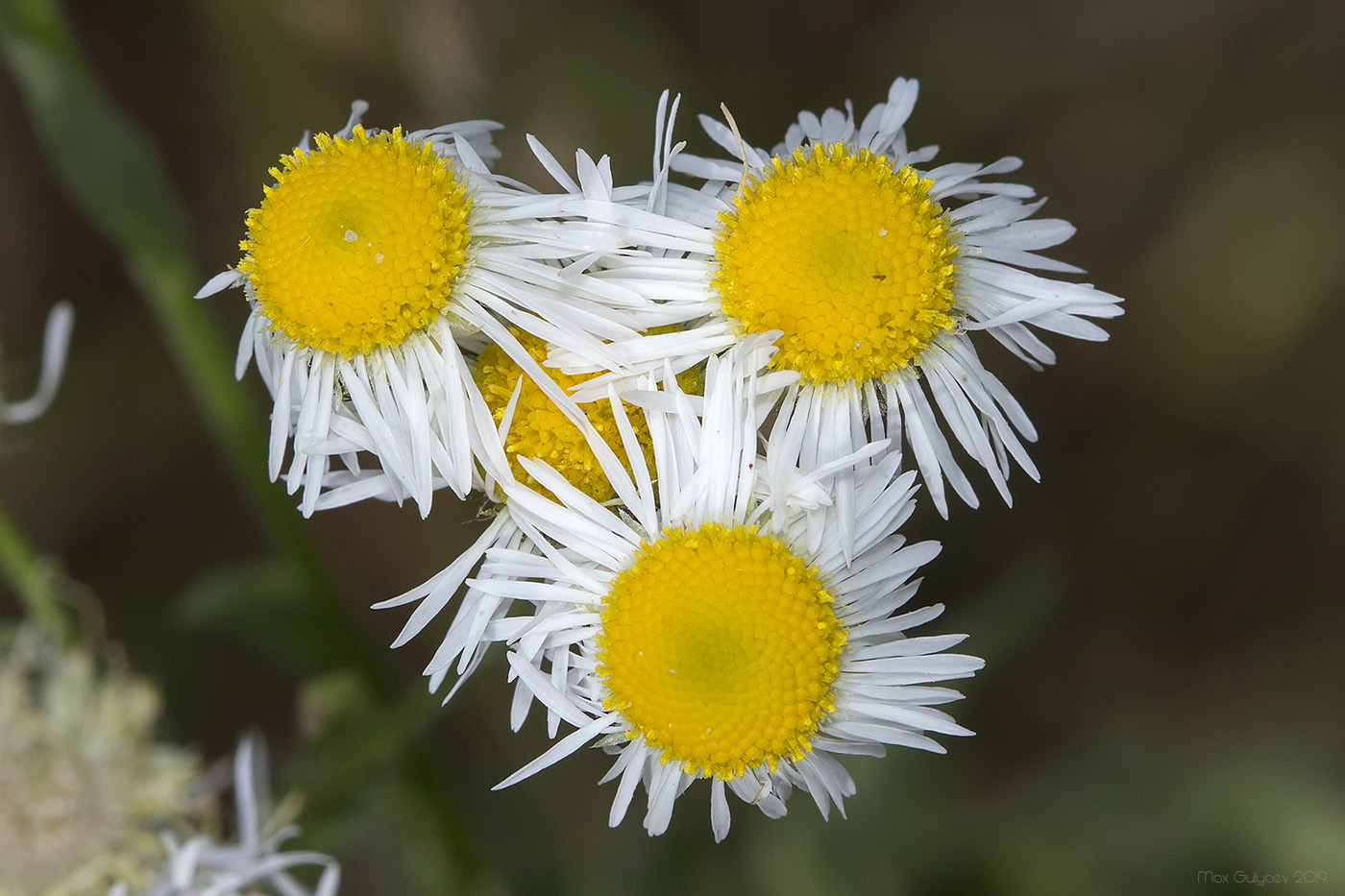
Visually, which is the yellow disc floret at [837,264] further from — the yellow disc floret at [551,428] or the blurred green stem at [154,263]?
the blurred green stem at [154,263]

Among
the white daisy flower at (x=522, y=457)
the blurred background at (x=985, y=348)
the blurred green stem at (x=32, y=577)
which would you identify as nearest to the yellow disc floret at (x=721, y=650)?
the white daisy flower at (x=522, y=457)

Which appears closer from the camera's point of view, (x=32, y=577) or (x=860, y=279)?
(x=860, y=279)

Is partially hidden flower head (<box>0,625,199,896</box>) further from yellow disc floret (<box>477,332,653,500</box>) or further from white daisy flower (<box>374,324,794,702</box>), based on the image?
yellow disc floret (<box>477,332,653,500</box>)

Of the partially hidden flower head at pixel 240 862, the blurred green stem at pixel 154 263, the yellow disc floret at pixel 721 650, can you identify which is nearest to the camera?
the yellow disc floret at pixel 721 650

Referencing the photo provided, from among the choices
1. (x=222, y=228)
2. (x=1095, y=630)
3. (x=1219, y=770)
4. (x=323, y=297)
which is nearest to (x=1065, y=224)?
(x=323, y=297)

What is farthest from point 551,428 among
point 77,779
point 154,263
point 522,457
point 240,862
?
point 77,779

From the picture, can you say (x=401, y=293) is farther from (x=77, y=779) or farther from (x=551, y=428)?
(x=77, y=779)

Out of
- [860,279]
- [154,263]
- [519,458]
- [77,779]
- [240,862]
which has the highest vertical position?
[154,263]
